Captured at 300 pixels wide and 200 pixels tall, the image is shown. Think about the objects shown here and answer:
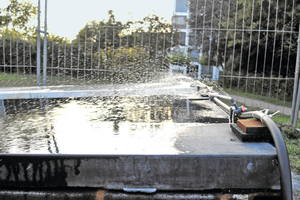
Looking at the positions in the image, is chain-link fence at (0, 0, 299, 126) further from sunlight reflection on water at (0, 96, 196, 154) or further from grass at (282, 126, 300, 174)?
sunlight reflection on water at (0, 96, 196, 154)

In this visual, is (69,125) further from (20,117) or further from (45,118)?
(20,117)

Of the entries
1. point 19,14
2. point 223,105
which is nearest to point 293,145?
point 223,105

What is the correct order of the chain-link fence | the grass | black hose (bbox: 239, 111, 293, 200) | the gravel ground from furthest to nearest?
the chain-link fence
the grass
the gravel ground
black hose (bbox: 239, 111, 293, 200)

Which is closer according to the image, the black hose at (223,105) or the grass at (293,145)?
the black hose at (223,105)

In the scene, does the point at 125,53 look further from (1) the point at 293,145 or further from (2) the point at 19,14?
(1) the point at 293,145

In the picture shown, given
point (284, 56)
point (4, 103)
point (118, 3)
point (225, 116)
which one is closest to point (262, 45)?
point (284, 56)

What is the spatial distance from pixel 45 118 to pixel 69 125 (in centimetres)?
42

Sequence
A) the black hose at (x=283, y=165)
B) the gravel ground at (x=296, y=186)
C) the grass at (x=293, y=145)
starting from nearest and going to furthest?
1. the black hose at (x=283, y=165)
2. the gravel ground at (x=296, y=186)
3. the grass at (x=293, y=145)

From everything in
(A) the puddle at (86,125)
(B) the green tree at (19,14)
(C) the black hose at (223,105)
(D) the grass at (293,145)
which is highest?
(B) the green tree at (19,14)

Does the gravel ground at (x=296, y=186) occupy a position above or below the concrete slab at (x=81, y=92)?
Result: below

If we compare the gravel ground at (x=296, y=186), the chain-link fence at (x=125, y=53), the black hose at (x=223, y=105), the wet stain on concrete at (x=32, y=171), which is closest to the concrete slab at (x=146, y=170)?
the wet stain on concrete at (x=32, y=171)

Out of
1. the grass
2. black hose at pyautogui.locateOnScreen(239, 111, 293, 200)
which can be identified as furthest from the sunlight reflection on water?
the grass

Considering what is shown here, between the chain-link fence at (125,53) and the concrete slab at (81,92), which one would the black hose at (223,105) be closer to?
the concrete slab at (81,92)

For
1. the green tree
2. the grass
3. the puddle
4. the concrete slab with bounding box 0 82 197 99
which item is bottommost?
the grass
